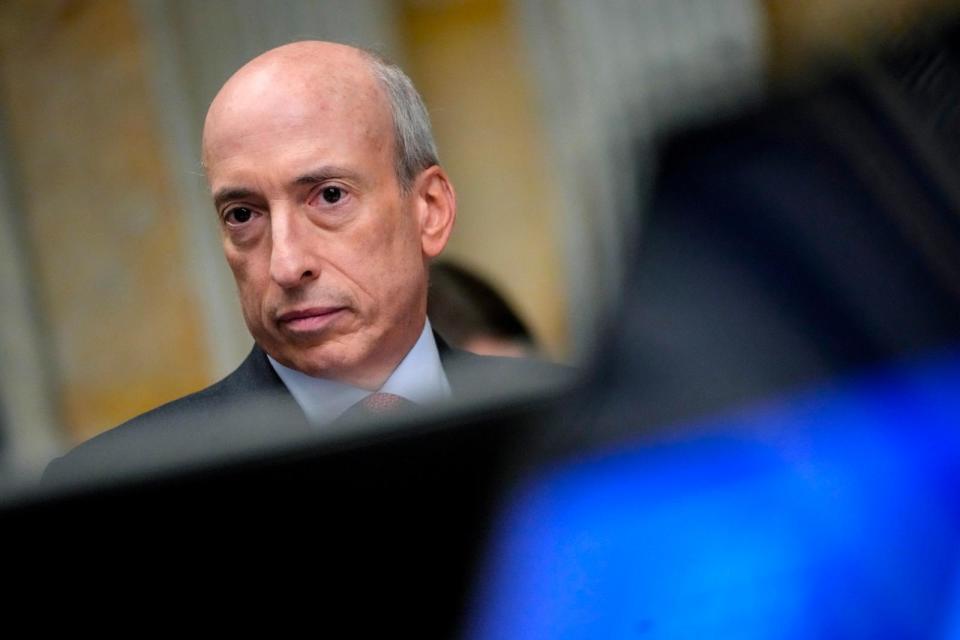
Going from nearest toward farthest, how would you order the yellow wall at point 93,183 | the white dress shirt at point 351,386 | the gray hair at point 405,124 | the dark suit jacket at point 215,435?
the dark suit jacket at point 215,435, the white dress shirt at point 351,386, the gray hair at point 405,124, the yellow wall at point 93,183

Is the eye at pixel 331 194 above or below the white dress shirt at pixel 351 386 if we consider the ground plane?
above

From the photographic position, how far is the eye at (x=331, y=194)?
75 cm

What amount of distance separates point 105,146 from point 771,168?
14.5 ft

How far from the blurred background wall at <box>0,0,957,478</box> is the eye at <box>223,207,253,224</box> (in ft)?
9.52

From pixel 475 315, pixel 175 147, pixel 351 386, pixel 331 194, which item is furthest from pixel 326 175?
pixel 175 147

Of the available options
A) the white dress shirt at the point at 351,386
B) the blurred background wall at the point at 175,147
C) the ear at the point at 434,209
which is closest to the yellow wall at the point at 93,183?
the blurred background wall at the point at 175,147

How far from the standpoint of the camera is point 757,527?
0.37 meters

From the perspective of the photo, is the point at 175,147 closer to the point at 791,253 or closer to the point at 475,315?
the point at 475,315

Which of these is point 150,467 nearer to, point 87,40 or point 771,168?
point 771,168

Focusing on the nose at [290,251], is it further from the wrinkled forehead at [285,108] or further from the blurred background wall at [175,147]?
the blurred background wall at [175,147]

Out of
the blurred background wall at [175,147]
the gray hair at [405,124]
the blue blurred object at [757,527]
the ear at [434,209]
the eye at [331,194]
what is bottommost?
the blue blurred object at [757,527]

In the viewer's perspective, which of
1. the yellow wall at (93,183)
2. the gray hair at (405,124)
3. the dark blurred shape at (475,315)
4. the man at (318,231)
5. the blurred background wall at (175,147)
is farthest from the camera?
the yellow wall at (93,183)

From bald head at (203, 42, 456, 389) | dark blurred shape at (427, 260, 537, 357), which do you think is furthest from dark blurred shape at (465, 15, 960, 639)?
dark blurred shape at (427, 260, 537, 357)

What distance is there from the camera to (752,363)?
1.14 feet
